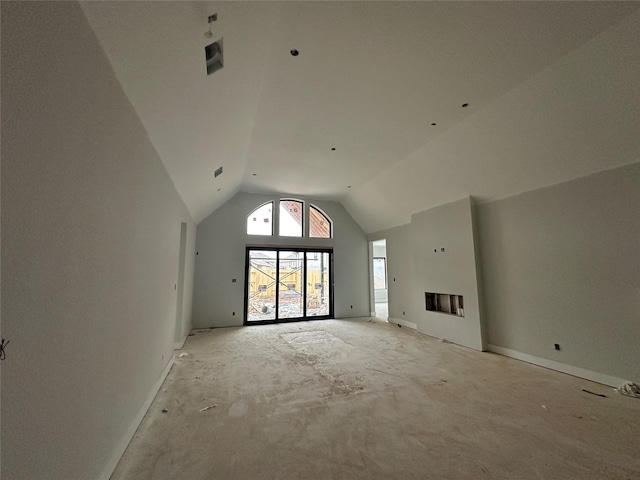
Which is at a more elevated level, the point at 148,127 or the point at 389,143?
the point at 389,143

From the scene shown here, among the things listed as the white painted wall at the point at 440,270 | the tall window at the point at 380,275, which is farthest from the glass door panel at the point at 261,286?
the tall window at the point at 380,275

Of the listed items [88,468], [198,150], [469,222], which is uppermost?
[198,150]

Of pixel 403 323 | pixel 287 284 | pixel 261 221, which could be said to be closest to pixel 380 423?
pixel 403 323

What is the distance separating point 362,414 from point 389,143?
153 inches

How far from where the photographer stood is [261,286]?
732 centimetres

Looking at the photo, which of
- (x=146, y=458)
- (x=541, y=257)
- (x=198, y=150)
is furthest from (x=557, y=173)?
(x=146, y=458)

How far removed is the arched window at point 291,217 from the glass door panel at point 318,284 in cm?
81

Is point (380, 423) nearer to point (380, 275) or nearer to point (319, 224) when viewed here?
point (319, 224)

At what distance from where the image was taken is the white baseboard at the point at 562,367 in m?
3.30

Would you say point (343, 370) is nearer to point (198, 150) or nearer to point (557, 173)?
point (198, 150)

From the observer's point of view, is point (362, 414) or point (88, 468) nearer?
point (88, 468)

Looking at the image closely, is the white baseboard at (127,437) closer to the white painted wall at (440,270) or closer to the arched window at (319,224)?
the white painted wall at (440,270)

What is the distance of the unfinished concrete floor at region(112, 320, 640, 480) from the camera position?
6.25 feet

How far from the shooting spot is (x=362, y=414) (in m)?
2.60
